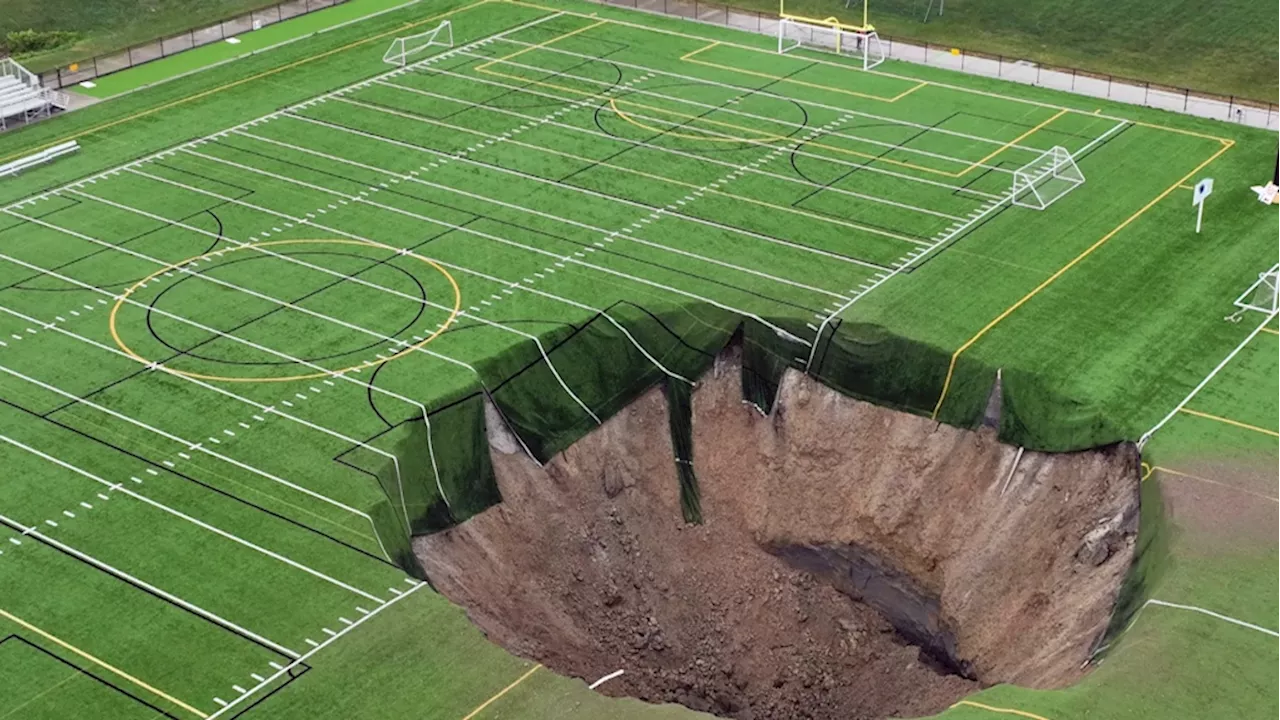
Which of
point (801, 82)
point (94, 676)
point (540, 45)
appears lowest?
point (94, 676)

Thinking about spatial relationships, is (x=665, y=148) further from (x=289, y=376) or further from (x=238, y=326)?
(x=289, y=376)

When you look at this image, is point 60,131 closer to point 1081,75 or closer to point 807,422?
point 807,422

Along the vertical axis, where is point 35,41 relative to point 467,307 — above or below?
above

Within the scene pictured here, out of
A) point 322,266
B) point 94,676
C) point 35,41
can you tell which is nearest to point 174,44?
point 35,41

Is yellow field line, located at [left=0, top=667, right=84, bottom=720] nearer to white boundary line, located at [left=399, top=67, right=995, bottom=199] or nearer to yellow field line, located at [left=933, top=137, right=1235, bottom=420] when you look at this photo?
yellow field line, located at [left=933, top=137, right=1235, bottom=420]

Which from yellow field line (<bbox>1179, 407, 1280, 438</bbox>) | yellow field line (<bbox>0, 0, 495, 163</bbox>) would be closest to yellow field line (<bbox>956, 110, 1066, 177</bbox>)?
yellow field line (<bbox>1179, 407, 1280, 438</bbox>)

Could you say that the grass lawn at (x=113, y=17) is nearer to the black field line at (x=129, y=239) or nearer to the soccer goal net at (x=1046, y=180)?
the black field line at (x=129, y=239)
